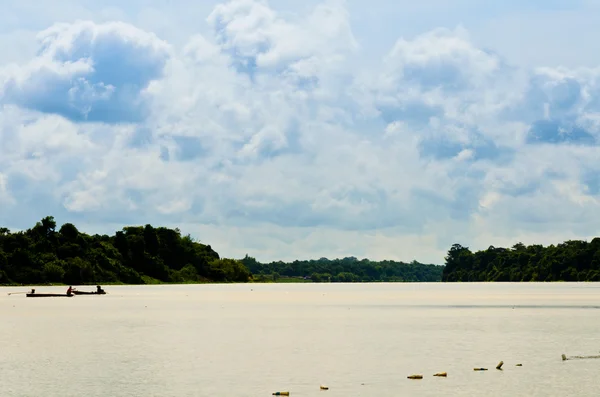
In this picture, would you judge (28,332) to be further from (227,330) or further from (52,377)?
(52,377)

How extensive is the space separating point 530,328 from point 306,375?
35.8m

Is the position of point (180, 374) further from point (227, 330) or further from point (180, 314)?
point (180, 314)

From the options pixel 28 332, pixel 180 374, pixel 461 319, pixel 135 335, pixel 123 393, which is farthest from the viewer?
pixel 461 319

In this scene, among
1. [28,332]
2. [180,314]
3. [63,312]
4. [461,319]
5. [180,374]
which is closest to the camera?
[180,374]

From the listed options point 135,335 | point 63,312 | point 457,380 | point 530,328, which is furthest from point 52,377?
point 63,312

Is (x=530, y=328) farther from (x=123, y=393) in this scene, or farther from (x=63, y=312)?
(x=63, y=312)

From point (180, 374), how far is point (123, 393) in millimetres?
6330

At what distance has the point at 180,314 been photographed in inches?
4001

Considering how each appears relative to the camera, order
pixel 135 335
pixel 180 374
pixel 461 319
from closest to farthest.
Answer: pixel 180 374 < pixel 135 335 < pixel 461 319

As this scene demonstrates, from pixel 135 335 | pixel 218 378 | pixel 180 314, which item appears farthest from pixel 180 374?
pixel 180 314

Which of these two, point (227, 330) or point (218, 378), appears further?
point (227, 330)

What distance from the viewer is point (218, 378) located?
4403 centimetres

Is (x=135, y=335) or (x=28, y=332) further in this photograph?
(x=28, y=332)

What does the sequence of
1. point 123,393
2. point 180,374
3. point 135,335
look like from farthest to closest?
point 135,335 → point 180,374 → point 123,393
